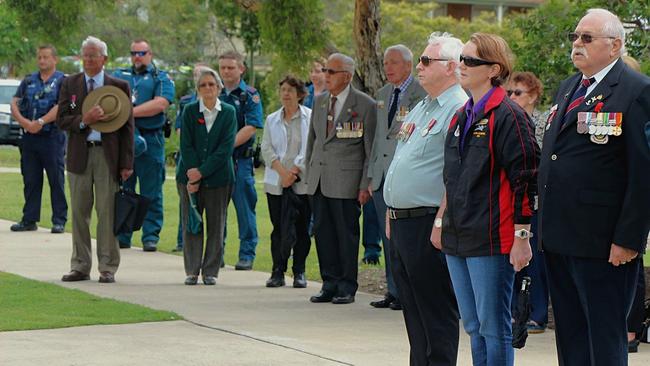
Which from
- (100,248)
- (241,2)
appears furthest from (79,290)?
(241,2)

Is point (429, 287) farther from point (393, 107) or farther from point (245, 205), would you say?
point (245, 205)

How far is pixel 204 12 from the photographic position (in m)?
38.5

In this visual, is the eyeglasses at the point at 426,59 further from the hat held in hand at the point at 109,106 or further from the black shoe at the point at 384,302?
the hat held in hand at the point at 109,106

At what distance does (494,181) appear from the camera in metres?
6.32

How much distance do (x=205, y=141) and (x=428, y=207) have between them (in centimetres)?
517

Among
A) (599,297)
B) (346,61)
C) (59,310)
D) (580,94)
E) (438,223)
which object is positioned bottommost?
(59,310)

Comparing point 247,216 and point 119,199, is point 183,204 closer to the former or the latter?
point 119,199

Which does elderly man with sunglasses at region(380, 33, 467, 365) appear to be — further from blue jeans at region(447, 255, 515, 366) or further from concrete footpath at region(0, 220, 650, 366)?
concrete footpath at region(0, 220, 650, 366)

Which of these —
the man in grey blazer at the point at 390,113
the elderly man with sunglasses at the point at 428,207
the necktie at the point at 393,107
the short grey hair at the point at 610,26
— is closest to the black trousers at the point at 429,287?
the elderly man with sunglasses at the point at 428,207

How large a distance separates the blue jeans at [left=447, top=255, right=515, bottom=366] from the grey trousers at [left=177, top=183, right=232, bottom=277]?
18.4 ft

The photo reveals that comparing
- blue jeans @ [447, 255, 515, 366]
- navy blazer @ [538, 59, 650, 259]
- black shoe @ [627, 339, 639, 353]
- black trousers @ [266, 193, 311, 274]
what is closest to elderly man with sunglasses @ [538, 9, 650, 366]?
navy blazer @ [538, 59, 650, 259]

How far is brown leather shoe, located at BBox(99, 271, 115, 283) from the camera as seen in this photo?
11711mm

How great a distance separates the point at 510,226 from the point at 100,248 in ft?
20.6

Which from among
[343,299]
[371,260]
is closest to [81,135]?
[343,299]
